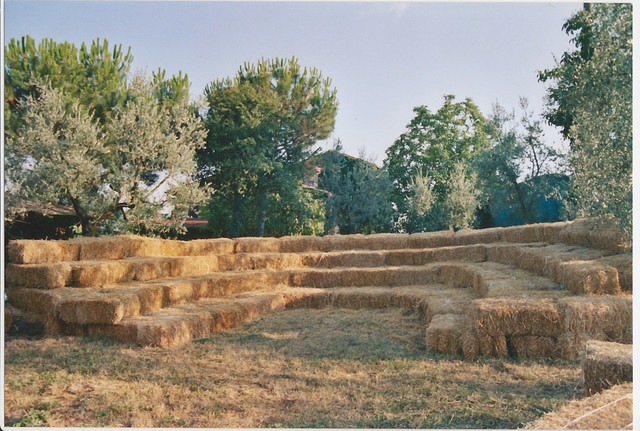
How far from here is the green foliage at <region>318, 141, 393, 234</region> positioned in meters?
25.8

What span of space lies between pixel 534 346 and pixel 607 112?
3.02 meters

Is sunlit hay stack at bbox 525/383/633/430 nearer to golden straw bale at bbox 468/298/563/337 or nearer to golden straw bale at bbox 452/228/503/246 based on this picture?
golden straw bale at bbox 468/298/563/337

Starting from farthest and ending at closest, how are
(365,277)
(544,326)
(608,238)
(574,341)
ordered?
(365,277) < (608,238) < (544,326) < (574,341)

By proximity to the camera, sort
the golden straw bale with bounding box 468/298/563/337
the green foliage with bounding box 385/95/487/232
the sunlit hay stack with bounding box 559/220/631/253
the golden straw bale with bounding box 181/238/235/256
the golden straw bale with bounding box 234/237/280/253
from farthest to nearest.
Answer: the green foliage with bounding box 385/95/487/232
the golden straw bale with bounding box 234/237/280/253
the golden straw bale with bounding box 181/238/235/256
the sunlit hay stack with bounding box 559/220/631/253
the golden straw bale with bounding box 468/298/563/337

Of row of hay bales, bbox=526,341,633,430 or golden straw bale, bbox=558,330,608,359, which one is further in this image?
golden straw bale, bbox=558,330,608,359

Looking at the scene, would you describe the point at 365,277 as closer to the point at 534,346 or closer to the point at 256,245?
the point at 256,245

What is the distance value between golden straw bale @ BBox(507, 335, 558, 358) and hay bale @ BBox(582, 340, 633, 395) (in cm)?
214

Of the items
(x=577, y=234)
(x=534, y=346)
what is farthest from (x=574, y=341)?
(x=577, y=234)

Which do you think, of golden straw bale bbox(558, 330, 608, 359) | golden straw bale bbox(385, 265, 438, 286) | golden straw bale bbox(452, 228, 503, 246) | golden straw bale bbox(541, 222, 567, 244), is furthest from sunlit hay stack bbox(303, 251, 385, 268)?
golden straw bale bbox(558, 330, 608, 359)

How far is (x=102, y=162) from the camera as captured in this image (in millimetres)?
14602

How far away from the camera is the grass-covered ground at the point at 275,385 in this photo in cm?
504

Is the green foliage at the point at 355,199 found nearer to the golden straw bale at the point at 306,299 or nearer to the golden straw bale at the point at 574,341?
the golden straw bale at the point at 306,299

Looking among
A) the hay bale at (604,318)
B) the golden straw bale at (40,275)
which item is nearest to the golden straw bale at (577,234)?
the hay bale at (604,318)

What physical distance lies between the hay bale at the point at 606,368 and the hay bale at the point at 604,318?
74.3 inches
